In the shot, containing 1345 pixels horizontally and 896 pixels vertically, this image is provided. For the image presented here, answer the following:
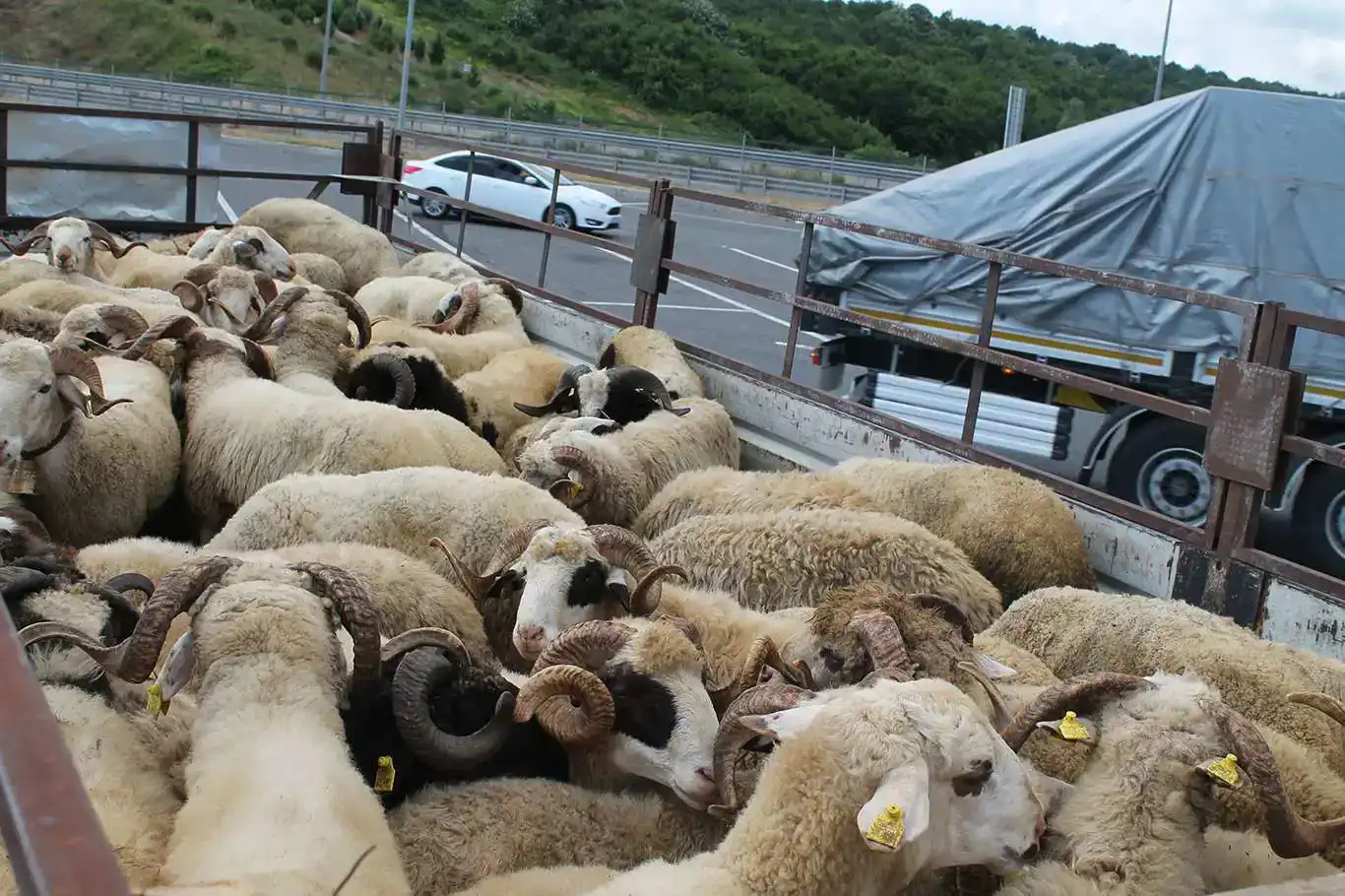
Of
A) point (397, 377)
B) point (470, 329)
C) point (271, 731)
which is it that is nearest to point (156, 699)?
point (271, 731)

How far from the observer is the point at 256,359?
23.7ft

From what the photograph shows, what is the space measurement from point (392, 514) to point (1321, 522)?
5.42 m

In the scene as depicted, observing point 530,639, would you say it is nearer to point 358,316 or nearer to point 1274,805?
point 1274,805

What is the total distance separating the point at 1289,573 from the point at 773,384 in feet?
11.1

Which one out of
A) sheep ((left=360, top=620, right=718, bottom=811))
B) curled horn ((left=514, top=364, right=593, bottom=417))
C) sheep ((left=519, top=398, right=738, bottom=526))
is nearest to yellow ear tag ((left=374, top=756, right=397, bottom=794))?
sheep ((left=360, top=620, right=718, bottom=811))

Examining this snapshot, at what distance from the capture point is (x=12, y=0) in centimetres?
6212

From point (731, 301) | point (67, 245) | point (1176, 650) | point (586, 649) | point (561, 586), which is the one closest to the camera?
point (586, 649)

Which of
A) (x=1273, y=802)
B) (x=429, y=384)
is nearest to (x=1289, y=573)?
(x=1273, y=802)

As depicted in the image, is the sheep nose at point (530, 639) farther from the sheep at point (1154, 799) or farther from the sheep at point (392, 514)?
the sheep at point (1154, 799)

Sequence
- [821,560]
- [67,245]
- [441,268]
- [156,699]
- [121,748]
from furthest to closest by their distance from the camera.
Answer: [441,268]
[67,245]
[821,560]
[156,699]
[121,748]

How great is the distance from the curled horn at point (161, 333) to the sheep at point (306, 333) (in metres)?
0.61

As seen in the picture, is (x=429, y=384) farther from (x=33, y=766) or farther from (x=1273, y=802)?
(x=33, y=766)

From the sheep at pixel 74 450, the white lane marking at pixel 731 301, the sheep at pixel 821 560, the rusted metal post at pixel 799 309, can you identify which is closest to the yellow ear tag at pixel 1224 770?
the sheep at pixel 821 560

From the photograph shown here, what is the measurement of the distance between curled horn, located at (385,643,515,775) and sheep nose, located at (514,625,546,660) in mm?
531
